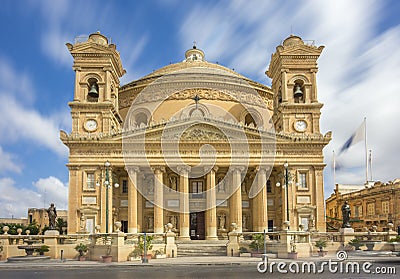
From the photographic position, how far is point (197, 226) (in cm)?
4959

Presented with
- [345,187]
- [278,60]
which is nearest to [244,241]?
[278,60]

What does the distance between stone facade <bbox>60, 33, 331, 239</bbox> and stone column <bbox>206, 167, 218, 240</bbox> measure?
0.30 feet

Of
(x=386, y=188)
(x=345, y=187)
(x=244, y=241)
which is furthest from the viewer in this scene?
(x=345, y=187)

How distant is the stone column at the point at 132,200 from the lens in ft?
150

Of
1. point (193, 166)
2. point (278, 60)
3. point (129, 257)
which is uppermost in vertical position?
point (278, 60)

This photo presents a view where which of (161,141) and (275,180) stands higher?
(161,141)

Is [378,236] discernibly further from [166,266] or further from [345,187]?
[345,187]

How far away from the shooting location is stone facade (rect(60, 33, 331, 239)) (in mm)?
45812

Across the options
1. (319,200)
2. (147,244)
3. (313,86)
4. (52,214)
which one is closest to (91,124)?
(52,214)

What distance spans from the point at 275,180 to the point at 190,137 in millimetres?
9899

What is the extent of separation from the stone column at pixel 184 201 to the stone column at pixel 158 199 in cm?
175

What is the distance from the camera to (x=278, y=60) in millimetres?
52188

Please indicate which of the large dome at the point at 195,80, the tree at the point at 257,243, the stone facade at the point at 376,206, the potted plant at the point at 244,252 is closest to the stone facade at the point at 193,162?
the large dome at the point at 195,80

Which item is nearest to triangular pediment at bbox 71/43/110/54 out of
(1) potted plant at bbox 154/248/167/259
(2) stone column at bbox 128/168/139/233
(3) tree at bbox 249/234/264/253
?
(2) stone column at bbox 128/168/139/233
